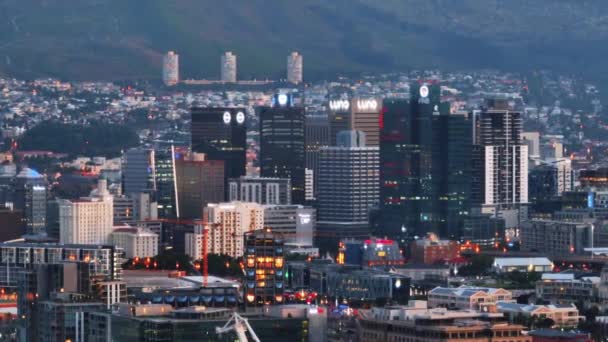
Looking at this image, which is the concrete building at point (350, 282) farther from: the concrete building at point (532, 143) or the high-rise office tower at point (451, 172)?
the concrete building at point (532, 143)

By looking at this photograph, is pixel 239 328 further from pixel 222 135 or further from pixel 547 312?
pixel 222 135

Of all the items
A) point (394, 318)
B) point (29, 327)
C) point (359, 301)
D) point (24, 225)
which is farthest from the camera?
point (24, 225)

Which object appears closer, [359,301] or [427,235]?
[359,301]

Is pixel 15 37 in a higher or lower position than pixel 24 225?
higher

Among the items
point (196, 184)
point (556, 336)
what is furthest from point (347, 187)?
point (556, 336)

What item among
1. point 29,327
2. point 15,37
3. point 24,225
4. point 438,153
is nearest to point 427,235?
point 438,153

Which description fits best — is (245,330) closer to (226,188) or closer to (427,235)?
(427,235)

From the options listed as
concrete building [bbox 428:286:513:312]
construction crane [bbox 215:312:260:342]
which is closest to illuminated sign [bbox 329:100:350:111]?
concrete building [bbox 428:286:513:312]
